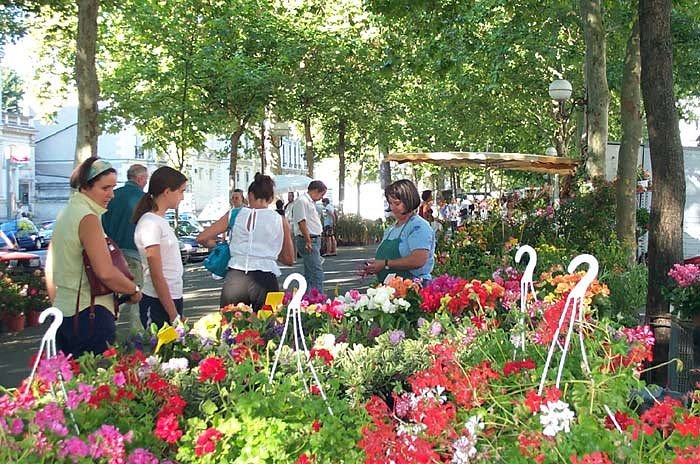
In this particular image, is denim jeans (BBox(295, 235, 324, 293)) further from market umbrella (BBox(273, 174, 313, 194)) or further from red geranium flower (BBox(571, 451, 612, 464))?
market umbrella (BBox(273, 174, 313, 194))

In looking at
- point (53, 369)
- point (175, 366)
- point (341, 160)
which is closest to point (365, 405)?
point (175, 366)

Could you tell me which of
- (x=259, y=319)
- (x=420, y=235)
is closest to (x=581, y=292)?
(x=259, y=319)

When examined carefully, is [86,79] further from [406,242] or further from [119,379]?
Result: [119,379]

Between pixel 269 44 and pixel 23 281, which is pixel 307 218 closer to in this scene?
pixel 23 281

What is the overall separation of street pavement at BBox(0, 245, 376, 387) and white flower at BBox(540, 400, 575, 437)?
2.57m

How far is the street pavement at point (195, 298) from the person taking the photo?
8.93 metres

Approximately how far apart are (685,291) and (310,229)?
233 inches

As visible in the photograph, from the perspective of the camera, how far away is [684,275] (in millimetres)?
6637

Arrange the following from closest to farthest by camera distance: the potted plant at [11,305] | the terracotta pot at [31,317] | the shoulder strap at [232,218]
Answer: the shoulder strap at [232,218] < the potted plant at [11,305] < the terracotta pot at [31,317]

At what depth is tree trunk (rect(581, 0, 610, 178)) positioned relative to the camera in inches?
621

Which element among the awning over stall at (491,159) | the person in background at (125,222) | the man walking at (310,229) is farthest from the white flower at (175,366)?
the awning over stall at (491,159)

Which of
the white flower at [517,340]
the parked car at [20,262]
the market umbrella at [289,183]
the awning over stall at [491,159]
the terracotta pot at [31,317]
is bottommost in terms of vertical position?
the terracotta pot at [31,317]

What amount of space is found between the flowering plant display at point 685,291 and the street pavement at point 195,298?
2.49 meters

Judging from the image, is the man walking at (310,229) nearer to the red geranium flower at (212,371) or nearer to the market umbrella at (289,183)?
the red geranium flower at (212,371)
